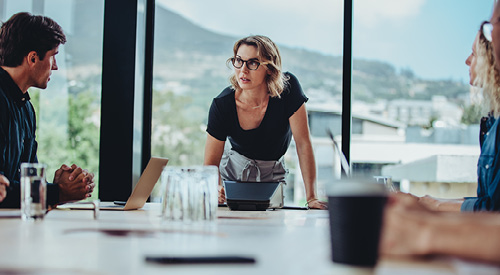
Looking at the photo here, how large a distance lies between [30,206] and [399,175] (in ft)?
10.8

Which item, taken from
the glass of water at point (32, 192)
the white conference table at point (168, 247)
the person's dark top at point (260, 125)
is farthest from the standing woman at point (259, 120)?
the glass of water at point (32, 192)

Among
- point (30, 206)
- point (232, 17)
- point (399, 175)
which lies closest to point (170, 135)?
point (232, 17)

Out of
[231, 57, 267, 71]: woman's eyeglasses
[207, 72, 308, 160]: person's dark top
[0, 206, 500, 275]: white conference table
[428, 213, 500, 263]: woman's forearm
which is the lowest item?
[0, 206, 500, 275]: white conference table

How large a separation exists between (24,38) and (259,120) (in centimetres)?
137

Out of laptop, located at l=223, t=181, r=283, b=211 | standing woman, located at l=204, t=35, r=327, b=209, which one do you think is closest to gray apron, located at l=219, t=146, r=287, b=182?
standing woman, located at l=204, t=35, r=327, b=209

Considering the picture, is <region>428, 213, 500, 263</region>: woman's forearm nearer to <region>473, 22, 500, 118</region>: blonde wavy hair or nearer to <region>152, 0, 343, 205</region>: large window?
<region>473, 22, 500, 118</region>: blonde wavy hair

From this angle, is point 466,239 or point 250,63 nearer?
point 466,239

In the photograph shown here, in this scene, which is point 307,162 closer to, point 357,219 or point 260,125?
point 260,125

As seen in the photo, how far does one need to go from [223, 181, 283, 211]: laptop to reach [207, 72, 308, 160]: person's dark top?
931 mm

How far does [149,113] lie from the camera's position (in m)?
4.18

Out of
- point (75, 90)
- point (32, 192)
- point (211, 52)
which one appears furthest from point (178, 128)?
point (32, 192)

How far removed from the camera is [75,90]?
159 inches

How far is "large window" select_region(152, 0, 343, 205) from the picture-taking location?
4141 mm

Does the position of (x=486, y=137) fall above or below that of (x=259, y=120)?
below
